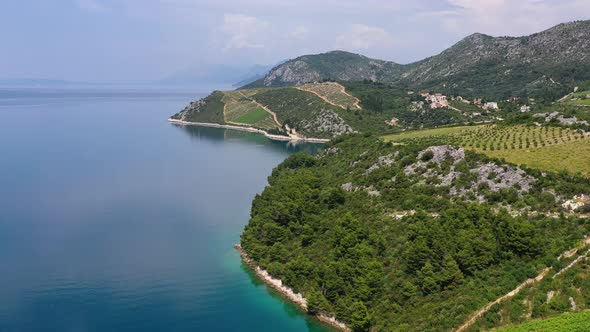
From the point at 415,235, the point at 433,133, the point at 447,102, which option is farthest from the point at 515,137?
the point at 447,102

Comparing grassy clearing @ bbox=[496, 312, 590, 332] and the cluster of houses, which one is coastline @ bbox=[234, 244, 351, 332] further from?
the cluster of houses

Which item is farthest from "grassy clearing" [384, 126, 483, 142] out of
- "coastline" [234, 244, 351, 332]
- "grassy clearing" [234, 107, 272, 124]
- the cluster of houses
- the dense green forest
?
"grassy clearing" [234, 107, 272, 124]

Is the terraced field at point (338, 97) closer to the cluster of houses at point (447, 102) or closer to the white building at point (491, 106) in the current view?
the cluster of houses at point (447, 102)

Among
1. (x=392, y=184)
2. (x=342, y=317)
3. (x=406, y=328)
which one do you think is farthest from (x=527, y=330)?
(x=392, y=184)

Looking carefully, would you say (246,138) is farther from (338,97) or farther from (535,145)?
(535,145)

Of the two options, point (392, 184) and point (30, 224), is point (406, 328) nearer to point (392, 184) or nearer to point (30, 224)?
point (392, 184)

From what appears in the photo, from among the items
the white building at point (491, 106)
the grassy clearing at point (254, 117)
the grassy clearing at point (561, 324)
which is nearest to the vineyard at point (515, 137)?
the grassy clearing at point (561, 324)
